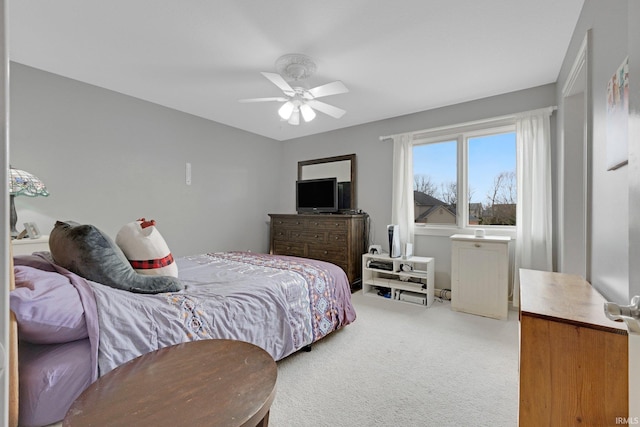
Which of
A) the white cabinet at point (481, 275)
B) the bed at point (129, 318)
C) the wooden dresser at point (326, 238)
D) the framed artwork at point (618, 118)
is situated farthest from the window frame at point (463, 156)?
the framed artwork at point (618, 118)

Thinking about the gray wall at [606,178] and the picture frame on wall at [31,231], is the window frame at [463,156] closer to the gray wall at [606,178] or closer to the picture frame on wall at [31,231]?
the gray wall at [606,178]

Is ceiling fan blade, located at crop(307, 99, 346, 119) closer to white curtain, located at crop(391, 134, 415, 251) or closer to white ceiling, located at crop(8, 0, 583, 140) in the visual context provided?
white ceiling, located at crop(8, 0, 583, 140)

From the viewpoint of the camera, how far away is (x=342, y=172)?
4.63m

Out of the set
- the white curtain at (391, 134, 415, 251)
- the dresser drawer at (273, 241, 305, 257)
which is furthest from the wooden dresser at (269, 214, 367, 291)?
the white curtain at (391, 134, 415, 251)

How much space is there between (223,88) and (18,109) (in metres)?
1.84

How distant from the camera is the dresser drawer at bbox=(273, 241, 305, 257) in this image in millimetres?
4433

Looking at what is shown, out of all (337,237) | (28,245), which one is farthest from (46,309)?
(337,237)

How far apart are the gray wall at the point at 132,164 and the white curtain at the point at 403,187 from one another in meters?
2.34

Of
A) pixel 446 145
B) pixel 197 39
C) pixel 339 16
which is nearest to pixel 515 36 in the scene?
pixel 339 16

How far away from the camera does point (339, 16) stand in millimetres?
1990

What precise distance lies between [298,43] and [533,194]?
2.77 metres

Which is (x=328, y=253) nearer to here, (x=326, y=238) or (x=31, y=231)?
(x=326, y=238)

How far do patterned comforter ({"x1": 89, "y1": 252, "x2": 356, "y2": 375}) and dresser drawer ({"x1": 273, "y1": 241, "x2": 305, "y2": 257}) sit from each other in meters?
1.45

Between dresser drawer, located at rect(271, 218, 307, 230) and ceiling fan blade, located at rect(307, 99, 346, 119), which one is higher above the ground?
ceiling fan blade, located at rect(307, 99, 346, 119)
